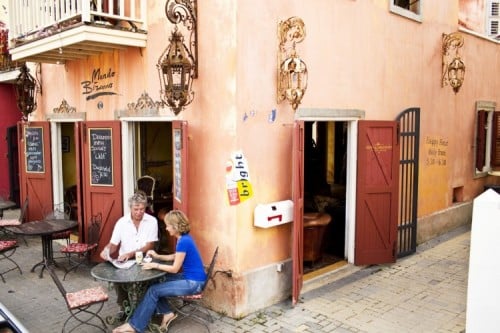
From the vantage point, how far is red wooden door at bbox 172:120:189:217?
632cm

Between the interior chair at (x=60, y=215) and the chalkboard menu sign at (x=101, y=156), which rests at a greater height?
the chalkboard menu sign at (x=101, y=156)

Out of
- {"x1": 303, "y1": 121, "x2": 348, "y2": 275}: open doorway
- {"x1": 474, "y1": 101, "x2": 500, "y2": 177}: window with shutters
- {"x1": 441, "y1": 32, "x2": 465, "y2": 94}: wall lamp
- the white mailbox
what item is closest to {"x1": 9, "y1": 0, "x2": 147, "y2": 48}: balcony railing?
the white mailbox

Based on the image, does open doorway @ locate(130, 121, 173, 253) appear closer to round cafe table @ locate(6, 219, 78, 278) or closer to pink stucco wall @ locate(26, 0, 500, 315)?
pink stucco wall @ locate(26, 0, 500, 315)

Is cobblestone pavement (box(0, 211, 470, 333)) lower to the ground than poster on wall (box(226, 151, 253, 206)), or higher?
lower

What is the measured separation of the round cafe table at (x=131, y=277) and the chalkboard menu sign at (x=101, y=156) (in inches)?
97.7

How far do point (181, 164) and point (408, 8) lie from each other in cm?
607

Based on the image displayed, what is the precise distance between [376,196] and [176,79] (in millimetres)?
3894

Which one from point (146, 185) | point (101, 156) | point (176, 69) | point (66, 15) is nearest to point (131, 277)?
point (176, 69)

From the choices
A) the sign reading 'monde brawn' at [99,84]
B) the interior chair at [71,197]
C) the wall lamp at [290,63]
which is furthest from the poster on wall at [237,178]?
the interior chair at [71,197]

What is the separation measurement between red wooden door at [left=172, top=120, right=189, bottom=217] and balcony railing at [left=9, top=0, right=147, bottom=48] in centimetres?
186

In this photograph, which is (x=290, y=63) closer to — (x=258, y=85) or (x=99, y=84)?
(x=258, y=85)

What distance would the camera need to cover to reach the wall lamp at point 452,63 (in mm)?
9945

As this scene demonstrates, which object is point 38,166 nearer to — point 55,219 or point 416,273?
point 55,219

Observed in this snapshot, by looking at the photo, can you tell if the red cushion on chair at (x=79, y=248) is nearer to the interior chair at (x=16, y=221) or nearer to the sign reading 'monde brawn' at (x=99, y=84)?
the interior chair at (x=16, y=221)
